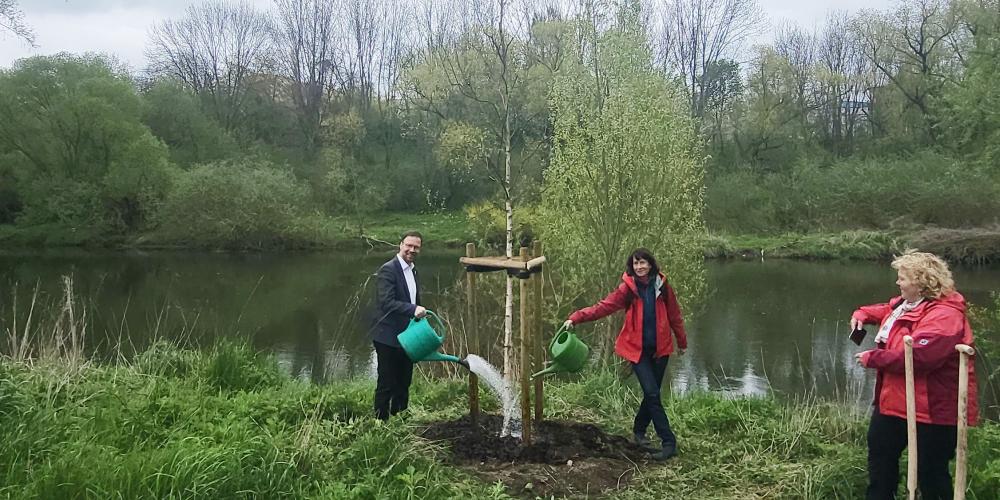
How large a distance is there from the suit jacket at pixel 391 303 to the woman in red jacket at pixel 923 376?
258 centimetres

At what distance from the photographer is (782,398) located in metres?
8.70

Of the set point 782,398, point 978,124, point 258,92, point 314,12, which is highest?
point 314,12

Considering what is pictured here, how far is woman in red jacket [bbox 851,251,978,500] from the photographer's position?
3.24 metres

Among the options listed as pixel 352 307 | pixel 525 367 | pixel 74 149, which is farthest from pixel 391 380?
pixel 74 149

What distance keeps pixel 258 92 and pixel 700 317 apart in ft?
98.0

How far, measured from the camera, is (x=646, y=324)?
462 centimetres

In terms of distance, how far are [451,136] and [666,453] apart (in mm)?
17870

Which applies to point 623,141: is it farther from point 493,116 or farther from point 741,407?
point 493,116

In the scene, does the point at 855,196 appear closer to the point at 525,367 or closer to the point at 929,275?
the point at 525,367

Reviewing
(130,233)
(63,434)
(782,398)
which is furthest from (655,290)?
(130,233)

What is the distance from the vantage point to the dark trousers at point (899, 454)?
11.1ft

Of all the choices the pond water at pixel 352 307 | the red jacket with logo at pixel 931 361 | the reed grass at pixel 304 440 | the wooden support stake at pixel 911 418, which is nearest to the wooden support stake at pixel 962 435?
the wooden support stake at pixel 911 418

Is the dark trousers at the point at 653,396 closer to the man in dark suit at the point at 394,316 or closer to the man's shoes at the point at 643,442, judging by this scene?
the man's shoes at the point at 643,442

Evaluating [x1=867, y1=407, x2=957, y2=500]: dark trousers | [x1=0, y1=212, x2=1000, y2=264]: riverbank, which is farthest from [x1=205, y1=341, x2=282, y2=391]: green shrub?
[x1=0, y1=212, x2=1000, y2=264]: riverbank
